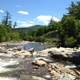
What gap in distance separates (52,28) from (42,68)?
143307mm

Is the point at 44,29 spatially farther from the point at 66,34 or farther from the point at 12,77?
the point at 12,77

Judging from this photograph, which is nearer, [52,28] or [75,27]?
[75,27]

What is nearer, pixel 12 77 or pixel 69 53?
pixel 12 77

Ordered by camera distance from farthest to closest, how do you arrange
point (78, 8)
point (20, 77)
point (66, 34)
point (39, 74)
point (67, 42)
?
point (66, 34)
point (67, 42)
point (78, 8)
point (39, 74)
point (20, 77)

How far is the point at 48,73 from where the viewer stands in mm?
23734

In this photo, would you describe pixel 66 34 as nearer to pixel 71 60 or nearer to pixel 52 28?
pixel 71 60

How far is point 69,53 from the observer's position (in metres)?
34.7

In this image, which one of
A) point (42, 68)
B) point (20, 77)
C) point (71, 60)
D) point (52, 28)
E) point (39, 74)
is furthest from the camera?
point (52, 28)

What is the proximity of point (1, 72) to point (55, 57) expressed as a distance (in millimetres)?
14542

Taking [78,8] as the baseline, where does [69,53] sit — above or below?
below

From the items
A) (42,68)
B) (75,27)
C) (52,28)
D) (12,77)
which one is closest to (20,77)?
(12,77)

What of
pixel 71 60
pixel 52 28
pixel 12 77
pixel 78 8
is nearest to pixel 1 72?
pixel 12 77

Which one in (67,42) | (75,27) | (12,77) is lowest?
(12,77)

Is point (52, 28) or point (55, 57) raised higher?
point (52, 28)
